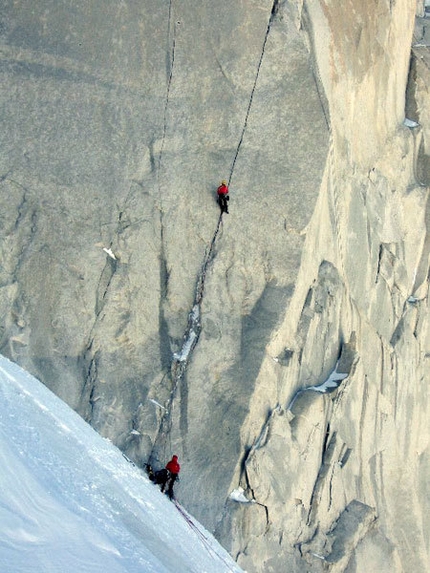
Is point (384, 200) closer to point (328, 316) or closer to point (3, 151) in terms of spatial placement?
point (328, 316)

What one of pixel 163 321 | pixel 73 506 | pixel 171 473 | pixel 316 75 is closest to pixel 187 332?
pixel 163 321

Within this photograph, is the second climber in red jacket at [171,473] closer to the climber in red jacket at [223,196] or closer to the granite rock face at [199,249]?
the granite rock face at [199,249]

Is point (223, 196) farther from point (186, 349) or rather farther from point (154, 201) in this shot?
point (186, 349)

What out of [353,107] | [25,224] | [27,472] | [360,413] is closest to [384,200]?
[353,107]

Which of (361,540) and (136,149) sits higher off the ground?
(136,149)

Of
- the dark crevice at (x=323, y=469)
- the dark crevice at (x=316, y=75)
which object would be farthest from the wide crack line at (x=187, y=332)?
the dark crevice at (x=323, y=469)

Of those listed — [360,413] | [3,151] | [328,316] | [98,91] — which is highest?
[98,91]
